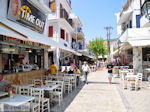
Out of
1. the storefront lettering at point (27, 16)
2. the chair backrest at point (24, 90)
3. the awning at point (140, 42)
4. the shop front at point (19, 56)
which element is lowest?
the chair backrest at point (24, 90)

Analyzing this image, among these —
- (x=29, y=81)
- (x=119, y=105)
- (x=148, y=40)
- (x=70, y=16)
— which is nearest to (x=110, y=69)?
(x=148, y=40)

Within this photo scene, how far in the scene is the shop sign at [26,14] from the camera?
A: 7773mm

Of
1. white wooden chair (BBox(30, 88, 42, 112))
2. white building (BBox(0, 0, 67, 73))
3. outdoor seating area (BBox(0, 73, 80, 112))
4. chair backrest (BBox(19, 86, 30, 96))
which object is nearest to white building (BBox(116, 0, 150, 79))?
white building (BBox(0, 0, 67, 73))

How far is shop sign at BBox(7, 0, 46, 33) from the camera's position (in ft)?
25.5

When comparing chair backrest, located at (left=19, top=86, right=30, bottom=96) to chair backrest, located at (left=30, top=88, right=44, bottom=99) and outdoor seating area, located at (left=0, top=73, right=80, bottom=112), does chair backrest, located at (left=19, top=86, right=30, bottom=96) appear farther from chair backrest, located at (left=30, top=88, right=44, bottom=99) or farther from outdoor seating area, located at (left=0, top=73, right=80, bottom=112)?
chair backrest, located at (left=30, top=88, right=44, bottom=99)

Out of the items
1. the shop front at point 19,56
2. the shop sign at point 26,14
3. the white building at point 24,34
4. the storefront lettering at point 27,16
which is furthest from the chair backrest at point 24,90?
the storefront lettering at point 27,16

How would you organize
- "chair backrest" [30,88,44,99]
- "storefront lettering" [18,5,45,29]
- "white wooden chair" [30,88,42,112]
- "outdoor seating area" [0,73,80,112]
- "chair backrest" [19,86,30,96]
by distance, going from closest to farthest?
"outdoor seating area" [0,73,80,112]
"white wooden chair" [30,88,42,112]
"chair backrest" [30,88,44,99]
"chair backrest" [19,86,30,96]
"storefront lettering" [18,5,45,29]

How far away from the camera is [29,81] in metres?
8.62

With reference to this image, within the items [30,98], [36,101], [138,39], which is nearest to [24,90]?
[36,101]

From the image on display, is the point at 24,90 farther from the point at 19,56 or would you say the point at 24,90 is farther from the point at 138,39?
the point at 138,39

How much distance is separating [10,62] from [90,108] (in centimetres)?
709

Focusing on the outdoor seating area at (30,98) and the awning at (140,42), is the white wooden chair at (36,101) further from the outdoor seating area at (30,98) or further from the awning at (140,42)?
the awning at (140,42)

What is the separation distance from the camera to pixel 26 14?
353 inches

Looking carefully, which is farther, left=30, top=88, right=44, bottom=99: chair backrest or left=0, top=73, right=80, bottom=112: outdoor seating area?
left=30, top=88, right=44, bottom=99: chair backrest
